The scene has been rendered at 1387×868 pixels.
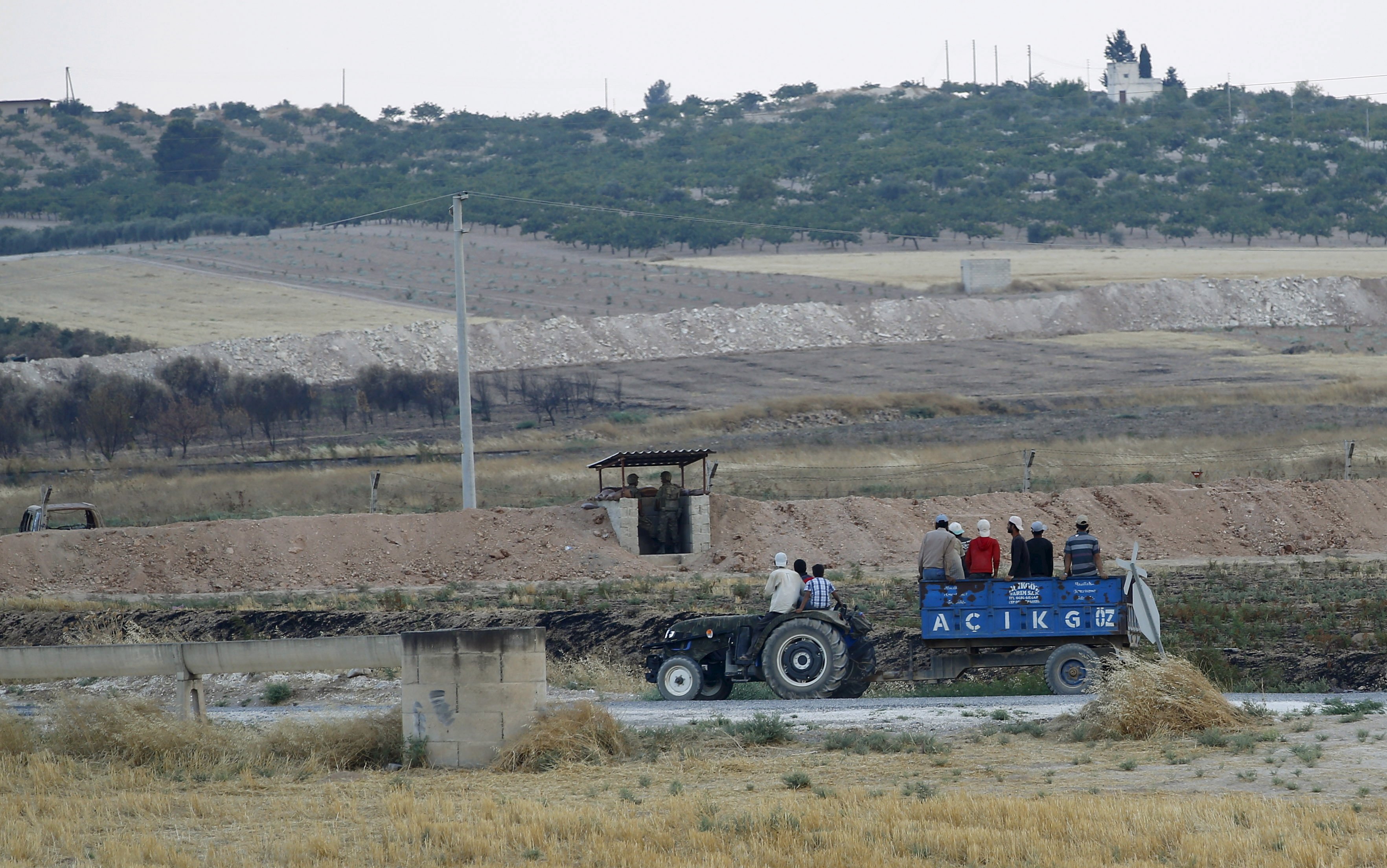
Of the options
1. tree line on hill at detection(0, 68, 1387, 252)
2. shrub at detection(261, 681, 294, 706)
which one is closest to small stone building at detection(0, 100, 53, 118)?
tree line on hill at detection(0, 68, 1387, 252)

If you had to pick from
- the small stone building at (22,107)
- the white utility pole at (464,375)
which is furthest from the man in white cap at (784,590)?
the small stone building at (22,107)

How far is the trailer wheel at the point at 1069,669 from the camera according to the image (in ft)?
52.1

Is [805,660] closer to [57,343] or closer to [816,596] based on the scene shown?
[816,596]

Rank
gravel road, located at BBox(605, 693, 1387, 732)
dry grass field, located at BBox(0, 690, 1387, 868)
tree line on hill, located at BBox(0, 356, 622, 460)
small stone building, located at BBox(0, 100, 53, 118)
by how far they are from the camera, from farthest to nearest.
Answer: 1. small stone building, located at BBox(0, 100, 53, 118)
2. tree line on hill, located at BBox(0, 356, 622, 460)
3. gravel road, located at BBox(605, 693, 1387, 732)
4. dry grass field, located at BBox(0, 690, 1387, 868)

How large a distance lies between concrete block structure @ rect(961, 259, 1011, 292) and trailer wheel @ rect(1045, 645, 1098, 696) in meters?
74.7

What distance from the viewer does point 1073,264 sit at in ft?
326

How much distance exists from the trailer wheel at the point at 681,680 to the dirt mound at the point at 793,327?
58.1 metres

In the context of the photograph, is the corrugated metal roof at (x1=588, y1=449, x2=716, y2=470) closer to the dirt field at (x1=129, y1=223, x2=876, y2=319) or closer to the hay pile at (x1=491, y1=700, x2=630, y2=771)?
the hay pile at (x1=491, y1=700, x2=630, y2=771)

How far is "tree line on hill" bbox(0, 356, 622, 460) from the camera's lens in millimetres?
59250

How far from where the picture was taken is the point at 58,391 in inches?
2542

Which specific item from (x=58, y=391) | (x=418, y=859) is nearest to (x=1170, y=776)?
(x=418, y=859)

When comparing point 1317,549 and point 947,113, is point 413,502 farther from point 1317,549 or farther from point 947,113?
point 947,113

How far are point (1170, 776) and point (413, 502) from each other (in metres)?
30.9

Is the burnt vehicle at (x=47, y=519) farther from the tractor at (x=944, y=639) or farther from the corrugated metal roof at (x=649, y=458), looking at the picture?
the tractor at (x=944, y=639)
